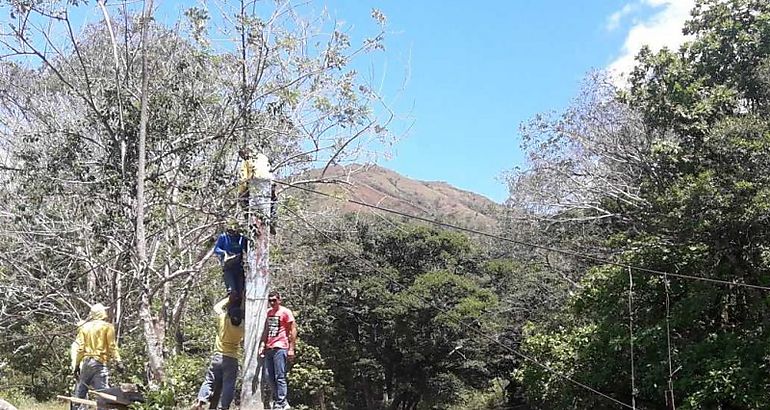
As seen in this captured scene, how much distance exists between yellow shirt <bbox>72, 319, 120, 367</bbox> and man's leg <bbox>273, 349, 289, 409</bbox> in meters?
1.74

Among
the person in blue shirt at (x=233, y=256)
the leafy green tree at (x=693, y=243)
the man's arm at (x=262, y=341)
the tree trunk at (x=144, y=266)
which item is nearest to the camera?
the man's arm at (x=262, y=341)

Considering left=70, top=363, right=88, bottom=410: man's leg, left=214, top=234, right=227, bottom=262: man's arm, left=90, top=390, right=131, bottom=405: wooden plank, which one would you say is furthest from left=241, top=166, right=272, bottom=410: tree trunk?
left=70, top=363, right=88, bottom=410: man's leg

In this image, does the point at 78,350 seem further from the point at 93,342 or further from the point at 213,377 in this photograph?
the point at 213,377

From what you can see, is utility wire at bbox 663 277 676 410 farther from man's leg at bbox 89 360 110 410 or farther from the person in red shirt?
man's leg at bbox 89 360 110 410

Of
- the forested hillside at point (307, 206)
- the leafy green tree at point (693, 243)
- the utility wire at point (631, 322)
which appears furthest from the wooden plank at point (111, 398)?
the utility wire at point (631, 322)

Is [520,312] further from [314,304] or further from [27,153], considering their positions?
[27,153]

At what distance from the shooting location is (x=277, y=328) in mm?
5559

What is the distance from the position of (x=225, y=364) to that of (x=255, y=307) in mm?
540

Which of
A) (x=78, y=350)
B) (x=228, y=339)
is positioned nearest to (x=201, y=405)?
(x=228, y=339)

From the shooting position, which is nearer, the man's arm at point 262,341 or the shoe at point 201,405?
the shoe at point 201,405

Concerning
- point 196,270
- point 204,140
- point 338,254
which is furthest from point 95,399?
point 338,254

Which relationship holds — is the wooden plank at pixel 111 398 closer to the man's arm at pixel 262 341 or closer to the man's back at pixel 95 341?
the man's back at pixel 95 341

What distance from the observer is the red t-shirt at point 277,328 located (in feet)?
18.0

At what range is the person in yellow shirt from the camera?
17.7 ft
